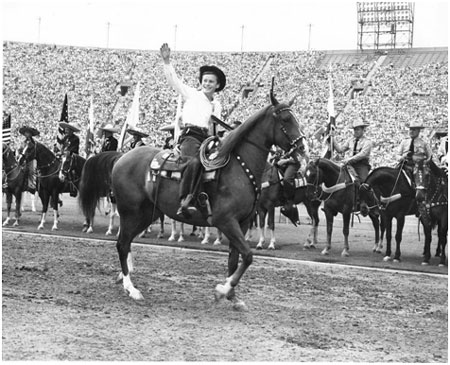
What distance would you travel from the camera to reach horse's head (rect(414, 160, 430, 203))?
12461 millimetres

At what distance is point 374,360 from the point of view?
5.82 m

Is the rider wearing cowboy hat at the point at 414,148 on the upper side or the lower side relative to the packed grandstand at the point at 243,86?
lower

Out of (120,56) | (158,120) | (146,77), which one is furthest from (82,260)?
(120,56)

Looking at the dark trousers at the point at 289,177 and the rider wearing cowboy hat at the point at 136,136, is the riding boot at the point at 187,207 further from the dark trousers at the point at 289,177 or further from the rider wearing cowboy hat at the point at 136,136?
the rider wearing cowboy hat at the point at 136,136

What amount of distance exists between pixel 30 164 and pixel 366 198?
8.48 m

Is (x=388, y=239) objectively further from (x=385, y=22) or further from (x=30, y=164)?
(x=385, y=22)

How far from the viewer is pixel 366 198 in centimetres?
1410

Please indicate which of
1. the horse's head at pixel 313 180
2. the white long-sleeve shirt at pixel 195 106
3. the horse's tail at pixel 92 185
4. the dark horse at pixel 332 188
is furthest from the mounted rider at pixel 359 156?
the white long-sleeve shirt at pixel 195 106

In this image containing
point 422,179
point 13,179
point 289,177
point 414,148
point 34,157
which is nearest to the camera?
point 422,179

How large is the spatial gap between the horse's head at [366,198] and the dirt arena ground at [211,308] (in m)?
1.30

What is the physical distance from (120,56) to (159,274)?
1640 inches

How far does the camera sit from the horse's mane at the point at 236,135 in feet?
26.0

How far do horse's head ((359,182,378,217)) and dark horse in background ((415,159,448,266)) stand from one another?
48.0 inches

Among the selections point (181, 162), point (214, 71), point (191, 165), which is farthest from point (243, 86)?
point (191, 165)
